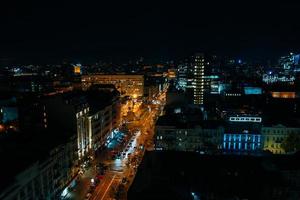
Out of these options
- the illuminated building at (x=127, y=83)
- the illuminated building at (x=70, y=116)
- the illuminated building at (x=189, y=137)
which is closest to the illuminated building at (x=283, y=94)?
the illuminated building at (x=127, y=83)

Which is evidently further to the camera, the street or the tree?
the tree

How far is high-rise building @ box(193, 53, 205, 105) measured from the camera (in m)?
117

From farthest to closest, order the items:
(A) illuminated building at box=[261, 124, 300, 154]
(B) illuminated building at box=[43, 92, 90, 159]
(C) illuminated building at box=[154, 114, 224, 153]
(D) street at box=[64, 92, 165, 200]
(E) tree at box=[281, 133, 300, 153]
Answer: (A) illuminated building at box=[261, 124, 300, 154] < (C) illuminated building at box=[154, 114, 224, 153] < (E) tree at box=[281, 133, 300, 153] < (B) illuminated building at box=[43, 92, 90, 159] < (D) street at box=[64, 92, 165, 200]

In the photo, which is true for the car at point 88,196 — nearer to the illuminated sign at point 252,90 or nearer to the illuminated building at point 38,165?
the illuminated building at point 38,165

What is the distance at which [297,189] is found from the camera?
36781 mm

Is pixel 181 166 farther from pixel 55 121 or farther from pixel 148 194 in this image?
pixel 55 121

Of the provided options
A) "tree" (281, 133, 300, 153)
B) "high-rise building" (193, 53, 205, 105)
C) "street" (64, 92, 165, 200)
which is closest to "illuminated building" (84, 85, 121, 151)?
"street" (64, 92, 165, 200)

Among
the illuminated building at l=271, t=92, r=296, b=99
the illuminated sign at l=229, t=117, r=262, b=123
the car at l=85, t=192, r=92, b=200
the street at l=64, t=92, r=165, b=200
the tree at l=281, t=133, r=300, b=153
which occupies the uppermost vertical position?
the illuminated building at l=271, t=92, r=296, b=99

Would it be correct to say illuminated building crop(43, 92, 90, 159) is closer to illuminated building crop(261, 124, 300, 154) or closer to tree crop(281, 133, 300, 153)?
illuminated building crop(261, 124, 300, 154)

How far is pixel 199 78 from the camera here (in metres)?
118

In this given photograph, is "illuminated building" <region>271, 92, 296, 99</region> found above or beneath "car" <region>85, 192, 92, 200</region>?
above

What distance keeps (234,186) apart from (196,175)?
5.51m

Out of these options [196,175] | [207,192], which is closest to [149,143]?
[196,175]

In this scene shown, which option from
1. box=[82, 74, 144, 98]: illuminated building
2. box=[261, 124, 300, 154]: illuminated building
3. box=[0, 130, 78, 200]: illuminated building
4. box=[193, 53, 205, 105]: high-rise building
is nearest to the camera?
box=[0, 130, 78, 200]: illuminated building
